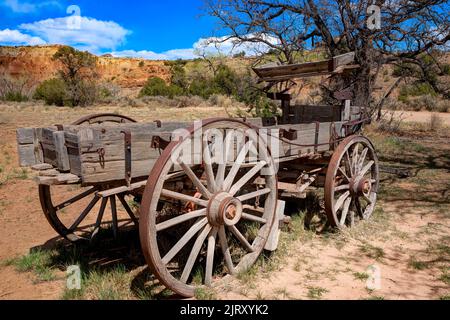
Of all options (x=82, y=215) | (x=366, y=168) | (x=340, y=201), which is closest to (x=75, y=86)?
(x=82, y=215)

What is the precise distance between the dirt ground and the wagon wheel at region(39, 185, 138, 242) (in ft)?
1.07

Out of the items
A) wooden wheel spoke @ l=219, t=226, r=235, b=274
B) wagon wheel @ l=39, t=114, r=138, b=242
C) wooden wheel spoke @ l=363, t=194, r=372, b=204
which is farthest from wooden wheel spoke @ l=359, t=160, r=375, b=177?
wagon wheel @ l=39, t=114, r=138, b=242

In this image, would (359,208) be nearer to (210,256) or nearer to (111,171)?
(210,256)

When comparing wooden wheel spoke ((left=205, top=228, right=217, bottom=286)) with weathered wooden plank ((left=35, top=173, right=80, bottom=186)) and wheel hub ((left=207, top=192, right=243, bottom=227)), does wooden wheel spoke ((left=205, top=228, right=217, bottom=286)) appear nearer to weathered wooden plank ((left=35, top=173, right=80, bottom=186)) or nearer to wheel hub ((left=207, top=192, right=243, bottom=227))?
wheel hub ((left=207, top=192, right=243, bottom=227))

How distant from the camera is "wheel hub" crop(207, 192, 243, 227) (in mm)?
2828

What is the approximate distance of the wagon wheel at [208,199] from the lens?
2.47 metres

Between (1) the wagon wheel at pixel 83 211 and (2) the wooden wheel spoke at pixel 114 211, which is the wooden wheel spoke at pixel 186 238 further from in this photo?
(2) the wooden wheel spoke at pixel 114 211

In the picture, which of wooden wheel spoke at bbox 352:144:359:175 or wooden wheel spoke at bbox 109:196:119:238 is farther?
wooden wheel spoke at bbox 352:144:359:175

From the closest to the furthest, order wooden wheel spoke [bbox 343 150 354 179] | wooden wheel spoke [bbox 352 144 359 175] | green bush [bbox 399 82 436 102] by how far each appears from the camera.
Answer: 1. wooden wheel spoke [bbox 343 150 354 179]
2. wooden wheel spoke [bbox 352 144 359 175]
3. green bush [bbox 399 82 436 102]

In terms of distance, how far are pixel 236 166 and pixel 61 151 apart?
129cm

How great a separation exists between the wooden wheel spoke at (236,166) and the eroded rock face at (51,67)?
44.0 meters

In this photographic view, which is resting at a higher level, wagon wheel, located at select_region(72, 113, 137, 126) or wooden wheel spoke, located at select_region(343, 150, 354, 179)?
wagon wheel, located at select_region(72, 113, 137, 126)

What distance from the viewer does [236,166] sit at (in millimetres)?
3027

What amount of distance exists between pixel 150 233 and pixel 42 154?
4.00 feet
